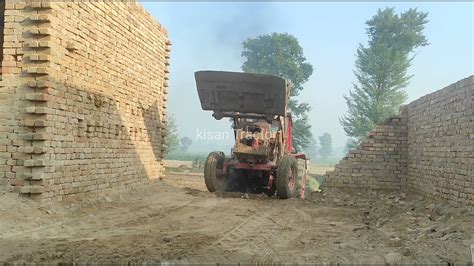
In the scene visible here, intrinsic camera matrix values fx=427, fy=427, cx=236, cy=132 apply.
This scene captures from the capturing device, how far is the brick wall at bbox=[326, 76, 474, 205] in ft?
26.6

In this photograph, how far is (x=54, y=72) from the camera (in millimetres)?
7391

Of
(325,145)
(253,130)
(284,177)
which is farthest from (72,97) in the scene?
(325,145)

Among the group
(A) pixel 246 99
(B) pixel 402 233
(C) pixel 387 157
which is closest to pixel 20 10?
(A) pixel 246 99

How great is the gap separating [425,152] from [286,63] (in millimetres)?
24693

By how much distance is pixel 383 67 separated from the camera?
1281 inches

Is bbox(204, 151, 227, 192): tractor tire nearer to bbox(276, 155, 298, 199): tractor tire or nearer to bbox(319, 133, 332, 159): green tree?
bbox(276, 155, 298, 199): tractor tire

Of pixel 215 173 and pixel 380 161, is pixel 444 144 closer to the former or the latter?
pixel 380 161

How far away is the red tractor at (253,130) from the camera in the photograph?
1056cm

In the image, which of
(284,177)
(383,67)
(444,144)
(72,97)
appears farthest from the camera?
(383,67)

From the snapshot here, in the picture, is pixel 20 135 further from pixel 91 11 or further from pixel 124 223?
pixel 91 11

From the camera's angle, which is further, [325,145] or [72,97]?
[325,145]

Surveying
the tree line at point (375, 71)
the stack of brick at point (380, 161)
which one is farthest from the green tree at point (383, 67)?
the stack of brick at point (380, 161)

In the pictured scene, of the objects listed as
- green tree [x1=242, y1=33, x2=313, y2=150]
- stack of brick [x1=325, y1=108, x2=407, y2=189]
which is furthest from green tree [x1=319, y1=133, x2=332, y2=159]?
stack of brick [x1=325, y1=108, x2=407, y2=189]

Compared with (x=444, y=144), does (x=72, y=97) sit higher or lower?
higher
